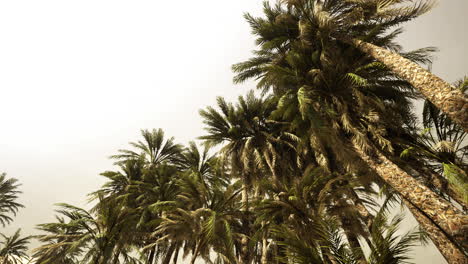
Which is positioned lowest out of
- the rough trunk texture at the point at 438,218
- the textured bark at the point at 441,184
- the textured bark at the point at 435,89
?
the rough trunk texture at the point at 438,218

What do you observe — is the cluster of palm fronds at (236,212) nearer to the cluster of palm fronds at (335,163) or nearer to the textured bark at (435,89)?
the cluster of palm fronds at (335,163)

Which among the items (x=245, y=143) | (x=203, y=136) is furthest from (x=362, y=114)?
(x=203, y=136)

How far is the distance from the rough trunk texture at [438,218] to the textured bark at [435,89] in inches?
70.3

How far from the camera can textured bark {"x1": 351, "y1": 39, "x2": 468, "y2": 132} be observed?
520 centimetres

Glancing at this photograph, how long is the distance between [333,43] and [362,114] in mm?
3811

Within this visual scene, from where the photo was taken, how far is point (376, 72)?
9172mm

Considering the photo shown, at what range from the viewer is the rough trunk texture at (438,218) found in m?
4.72

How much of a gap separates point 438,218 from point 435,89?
3.14m

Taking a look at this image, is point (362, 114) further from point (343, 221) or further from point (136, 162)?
point (136, 162)

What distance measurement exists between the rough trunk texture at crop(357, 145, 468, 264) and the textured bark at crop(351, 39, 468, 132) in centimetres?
178

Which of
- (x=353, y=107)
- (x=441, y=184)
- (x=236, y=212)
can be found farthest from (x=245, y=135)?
(x=441, y=184)

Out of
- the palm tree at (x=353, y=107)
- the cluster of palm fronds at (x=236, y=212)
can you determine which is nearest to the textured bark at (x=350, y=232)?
the cluster of palm fronds at (x=236, y=212)

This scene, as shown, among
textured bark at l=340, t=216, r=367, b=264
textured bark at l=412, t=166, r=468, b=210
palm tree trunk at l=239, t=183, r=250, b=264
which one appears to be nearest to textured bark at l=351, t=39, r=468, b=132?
textured bark at l=412, t=166, r=468, b=210

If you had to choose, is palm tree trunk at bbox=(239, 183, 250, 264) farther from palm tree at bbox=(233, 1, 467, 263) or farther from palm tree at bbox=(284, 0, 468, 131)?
palm tree at bbox=(284, 0, 468, 131)
